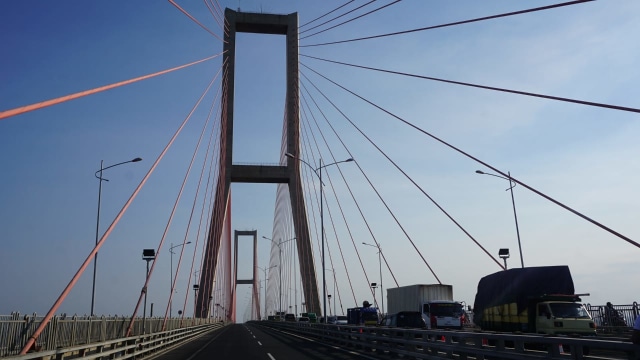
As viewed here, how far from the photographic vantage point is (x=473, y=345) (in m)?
15.3

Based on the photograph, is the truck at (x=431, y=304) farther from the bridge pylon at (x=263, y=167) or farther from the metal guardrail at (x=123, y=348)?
the metal guardrail at (x=123, y=348)

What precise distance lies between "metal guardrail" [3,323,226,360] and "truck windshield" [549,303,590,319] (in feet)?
46.0

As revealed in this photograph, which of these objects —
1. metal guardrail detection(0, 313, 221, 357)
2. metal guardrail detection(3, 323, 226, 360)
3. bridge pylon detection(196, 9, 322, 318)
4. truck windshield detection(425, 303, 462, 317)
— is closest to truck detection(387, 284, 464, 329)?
truck windshield detection(425, 303, 462, 317)

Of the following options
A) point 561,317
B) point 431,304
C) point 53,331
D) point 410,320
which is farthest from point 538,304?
point 53,331

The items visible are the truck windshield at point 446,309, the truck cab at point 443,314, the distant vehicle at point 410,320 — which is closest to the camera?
the distant vehicle at point 410,320

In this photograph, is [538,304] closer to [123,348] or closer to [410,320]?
[410,320]

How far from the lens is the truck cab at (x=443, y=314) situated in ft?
101

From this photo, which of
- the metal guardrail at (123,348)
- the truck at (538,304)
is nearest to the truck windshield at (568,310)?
the truck at (538,304)

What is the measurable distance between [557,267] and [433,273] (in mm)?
6515

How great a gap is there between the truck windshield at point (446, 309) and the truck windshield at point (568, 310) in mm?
11423

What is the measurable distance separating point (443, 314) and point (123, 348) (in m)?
18.5

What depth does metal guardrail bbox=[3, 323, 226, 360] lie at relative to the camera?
38.9 feet

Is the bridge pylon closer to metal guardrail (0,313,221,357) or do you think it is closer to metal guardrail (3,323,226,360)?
metal guardrail (3,323,226,360)

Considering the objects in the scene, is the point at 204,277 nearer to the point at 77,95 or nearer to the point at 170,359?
the point at 170,359
